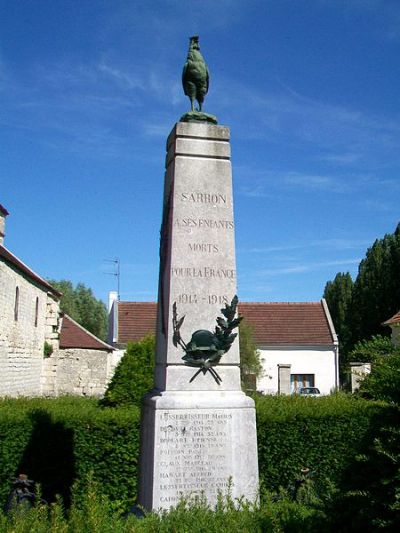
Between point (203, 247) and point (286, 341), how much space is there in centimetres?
2841

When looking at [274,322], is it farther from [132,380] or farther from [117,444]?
[117,444]

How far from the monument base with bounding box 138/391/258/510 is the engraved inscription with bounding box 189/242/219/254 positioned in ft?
4.90

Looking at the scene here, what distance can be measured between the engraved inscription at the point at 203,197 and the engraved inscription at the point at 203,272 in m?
A: 0.74

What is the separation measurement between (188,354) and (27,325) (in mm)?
21399

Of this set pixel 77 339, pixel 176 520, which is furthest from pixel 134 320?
pixel 176 520

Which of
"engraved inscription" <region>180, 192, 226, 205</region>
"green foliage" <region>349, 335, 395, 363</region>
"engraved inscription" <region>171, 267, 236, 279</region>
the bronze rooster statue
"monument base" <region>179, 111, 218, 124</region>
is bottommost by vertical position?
"green foliage" <region>349, 335, 395, 363</region>

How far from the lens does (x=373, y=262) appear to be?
42.4 meters

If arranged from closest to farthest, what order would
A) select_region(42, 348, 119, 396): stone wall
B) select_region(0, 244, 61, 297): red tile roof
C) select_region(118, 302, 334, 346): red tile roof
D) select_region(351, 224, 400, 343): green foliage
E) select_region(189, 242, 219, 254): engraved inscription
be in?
select_region(189, 242, 219, 254): engraved inscription < select_region(0, 244, 61, 297): red tile roof < select_region(42, 348, 119, 396): stone wall < select_region(118, 302, 334, 346): red tile roof < select_region(351, 224, 400, 343): green foliage

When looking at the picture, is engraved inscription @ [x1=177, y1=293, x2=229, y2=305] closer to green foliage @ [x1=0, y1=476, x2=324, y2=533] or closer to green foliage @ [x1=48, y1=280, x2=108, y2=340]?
green foliage @ [x1=0, y1=476, x2=324, y2=533]

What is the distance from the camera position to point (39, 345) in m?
28.6

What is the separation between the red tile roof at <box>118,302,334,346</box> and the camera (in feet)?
111

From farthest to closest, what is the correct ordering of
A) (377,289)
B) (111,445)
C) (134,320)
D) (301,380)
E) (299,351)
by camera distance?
(377,289) → (134,320) → (299,351) → (301,380) → (111,445)

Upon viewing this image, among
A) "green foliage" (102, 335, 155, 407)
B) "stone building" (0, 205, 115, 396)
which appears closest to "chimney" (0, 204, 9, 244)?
"stone building" (0, 205, 115, 396)

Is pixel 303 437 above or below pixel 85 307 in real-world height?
below
